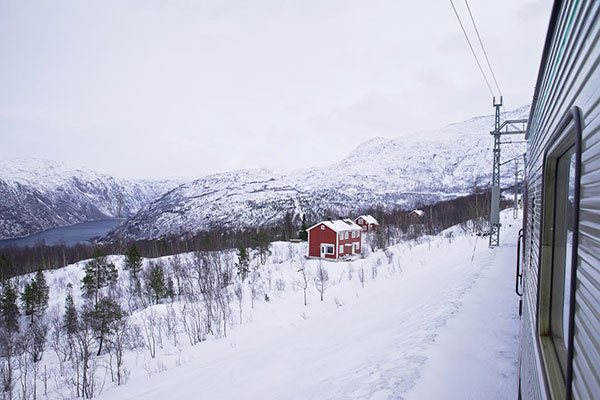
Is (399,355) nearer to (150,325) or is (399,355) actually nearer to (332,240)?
(150,325)

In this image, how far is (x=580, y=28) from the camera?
4.51 ft

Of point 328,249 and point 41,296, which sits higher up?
point 328,249

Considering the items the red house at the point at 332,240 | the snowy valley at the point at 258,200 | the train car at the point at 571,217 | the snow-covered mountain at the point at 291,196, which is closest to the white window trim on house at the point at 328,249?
the red house at the point at 332,240

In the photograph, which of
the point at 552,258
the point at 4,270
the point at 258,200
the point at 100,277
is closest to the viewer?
the point at 552,258

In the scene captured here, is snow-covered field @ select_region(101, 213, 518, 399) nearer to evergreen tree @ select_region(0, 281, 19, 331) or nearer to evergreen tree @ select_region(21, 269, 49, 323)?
evergreen tree @ select_region(0, 281, 19, 331)

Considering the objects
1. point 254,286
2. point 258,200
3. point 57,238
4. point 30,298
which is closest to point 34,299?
point 30,298

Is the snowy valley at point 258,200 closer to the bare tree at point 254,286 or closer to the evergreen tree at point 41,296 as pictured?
the evergreen tree at point 41,296

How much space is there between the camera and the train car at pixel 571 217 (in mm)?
1129

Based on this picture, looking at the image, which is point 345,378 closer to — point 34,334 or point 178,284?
point 34,334

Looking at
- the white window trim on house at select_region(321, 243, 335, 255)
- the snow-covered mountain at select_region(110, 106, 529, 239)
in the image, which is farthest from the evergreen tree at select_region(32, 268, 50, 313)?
the snow-covered mountain at select_region(110, 106, 529, 239)

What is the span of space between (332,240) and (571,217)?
106 ft

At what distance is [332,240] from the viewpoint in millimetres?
33625

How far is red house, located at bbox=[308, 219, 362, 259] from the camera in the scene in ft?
110

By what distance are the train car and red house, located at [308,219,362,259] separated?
3114 centimetres
